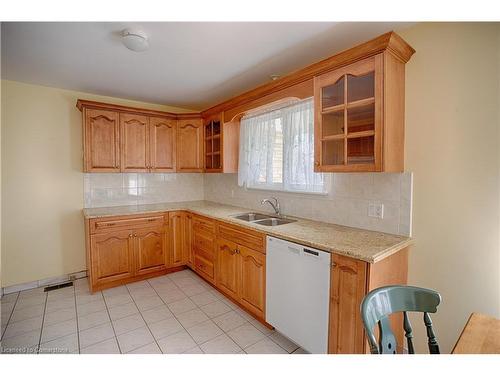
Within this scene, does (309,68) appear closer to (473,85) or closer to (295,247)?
(473,85)

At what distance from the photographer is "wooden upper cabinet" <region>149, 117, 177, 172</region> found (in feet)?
10.5

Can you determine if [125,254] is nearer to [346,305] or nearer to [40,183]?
[40,183]

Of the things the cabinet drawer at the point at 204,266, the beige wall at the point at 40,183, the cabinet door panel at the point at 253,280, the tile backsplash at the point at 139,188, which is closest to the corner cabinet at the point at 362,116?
the cabinet door panel at the point at 253,280

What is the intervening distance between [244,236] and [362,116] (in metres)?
1.36

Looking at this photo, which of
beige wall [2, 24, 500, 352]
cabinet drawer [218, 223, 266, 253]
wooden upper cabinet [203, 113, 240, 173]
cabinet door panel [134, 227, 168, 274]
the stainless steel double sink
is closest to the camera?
beige wall [2, 24, 500, 352]

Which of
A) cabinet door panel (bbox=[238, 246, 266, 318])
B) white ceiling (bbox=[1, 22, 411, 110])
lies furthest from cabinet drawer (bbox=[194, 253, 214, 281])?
white ceiling (bbox=[1, 22, 411, 110])

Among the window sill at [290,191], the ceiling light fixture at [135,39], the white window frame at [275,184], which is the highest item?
the ceiling light fixture at [135,39]

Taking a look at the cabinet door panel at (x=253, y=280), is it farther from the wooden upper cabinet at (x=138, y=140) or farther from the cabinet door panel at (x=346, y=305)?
the wooden upper cabinet at (x=138, y=140)

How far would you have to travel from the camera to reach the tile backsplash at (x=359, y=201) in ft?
5.57

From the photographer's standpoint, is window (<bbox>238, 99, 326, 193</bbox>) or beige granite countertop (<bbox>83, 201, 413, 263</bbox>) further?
window (<bbox>238, 99, 326, 193</bbox>)

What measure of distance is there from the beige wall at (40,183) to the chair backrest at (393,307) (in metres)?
3.36

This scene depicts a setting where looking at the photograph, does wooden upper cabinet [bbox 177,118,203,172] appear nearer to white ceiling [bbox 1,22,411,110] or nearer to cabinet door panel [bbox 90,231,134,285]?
white ceiling [bbox 1,22,411,110]

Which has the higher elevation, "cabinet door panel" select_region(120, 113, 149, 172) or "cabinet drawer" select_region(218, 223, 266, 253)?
"cabinet door panel" select_region(120, 113, 149, 172)

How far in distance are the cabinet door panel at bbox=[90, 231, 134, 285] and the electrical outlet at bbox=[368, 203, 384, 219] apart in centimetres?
258
